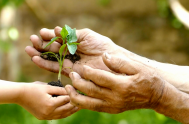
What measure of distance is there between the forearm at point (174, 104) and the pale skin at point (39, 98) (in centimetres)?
57

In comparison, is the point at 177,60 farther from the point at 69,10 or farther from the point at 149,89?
the point at 149,89

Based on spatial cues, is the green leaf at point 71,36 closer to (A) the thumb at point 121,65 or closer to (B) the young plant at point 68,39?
(B) the young plant at point 68,39

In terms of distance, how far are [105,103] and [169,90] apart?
43 cm

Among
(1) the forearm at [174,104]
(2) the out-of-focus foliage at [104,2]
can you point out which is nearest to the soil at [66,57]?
(1) the forearm at [174,104]

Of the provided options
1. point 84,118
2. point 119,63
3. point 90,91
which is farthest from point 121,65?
point 84,118

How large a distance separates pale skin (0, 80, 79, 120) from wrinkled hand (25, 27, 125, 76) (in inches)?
13.2

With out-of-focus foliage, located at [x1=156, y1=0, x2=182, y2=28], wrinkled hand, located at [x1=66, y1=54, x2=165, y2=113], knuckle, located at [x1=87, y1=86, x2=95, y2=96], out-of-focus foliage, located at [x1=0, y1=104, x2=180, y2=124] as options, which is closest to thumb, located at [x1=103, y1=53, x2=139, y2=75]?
wrinkled hand, located at [x1=66, y1=54, x2=165, y2=113]

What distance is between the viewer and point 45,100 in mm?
1697

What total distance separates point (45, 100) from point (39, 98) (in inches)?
1.6

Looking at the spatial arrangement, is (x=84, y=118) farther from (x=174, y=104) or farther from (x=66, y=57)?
(x=174, y=104)

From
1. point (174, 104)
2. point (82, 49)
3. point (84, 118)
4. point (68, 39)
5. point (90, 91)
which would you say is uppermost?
point (68, 39)

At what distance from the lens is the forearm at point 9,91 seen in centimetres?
165

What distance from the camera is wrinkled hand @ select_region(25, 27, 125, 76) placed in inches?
80.2

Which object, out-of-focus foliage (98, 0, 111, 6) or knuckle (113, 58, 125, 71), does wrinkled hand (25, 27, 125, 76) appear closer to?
knuckle (113, 58, 125, 71)
